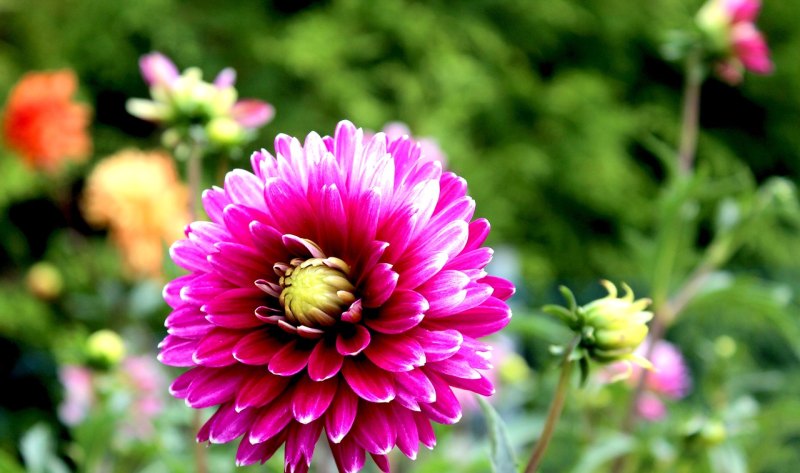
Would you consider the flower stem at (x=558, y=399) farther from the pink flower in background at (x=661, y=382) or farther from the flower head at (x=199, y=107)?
the pink flower in background at (x=661, y=382)

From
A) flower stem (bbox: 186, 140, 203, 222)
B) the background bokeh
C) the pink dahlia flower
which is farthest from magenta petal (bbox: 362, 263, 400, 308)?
the background bokeh

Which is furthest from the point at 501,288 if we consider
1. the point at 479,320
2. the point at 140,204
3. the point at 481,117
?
the point at 481,117

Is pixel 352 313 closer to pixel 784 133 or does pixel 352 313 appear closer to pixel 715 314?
pixel 715 314

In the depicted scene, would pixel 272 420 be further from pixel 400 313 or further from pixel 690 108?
pixel 690 108

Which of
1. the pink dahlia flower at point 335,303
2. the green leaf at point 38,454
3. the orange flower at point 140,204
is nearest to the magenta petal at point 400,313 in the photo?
the pink dahlia flower at point 335,303

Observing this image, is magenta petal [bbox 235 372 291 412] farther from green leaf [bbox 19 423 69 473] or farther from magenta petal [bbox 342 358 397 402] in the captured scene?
green leaf [bbox 19 423 69 473]

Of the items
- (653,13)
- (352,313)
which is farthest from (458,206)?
(653,13)
